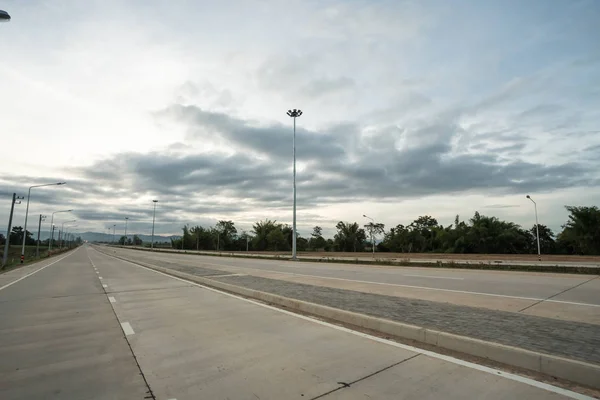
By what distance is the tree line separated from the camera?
55.9 meters

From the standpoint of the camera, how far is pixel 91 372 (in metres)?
4.96

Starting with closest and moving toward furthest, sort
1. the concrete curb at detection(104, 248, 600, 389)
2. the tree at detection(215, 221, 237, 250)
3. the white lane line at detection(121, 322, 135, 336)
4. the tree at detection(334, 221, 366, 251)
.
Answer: the concrete curb at detection(104, 248, 600, 389) < the white lane line at detection(121, 322, 135, 336) < the tree at detection(334, 221, 366, 251) < the tree at detection(215, 221, 237, 250)

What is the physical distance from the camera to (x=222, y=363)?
5207 mm

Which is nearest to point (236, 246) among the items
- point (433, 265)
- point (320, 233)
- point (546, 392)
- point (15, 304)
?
point (320, 233)

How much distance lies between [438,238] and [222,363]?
8464 centimetres

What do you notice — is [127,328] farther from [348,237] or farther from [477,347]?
[348,237]

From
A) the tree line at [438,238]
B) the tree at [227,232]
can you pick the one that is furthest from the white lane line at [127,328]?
the tree at [227,232]

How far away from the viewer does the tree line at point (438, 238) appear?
55875mm

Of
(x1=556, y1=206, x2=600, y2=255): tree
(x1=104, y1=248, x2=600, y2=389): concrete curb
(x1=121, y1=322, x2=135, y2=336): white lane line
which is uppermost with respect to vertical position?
(x1=556, y1=206, x2=600, y2=255): tree

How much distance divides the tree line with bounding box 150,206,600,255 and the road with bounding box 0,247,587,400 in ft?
195

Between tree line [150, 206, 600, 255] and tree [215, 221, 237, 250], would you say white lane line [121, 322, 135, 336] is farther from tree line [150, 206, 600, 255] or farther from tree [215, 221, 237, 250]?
tree [215, 221, 237, 250]

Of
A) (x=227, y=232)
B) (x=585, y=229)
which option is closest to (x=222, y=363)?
(x=585, y=229)

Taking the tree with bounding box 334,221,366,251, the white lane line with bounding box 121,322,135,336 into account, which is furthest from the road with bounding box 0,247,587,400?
the tree with bounding box 334,221,366,251

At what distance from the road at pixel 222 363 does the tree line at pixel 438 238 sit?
5944 centimetres
